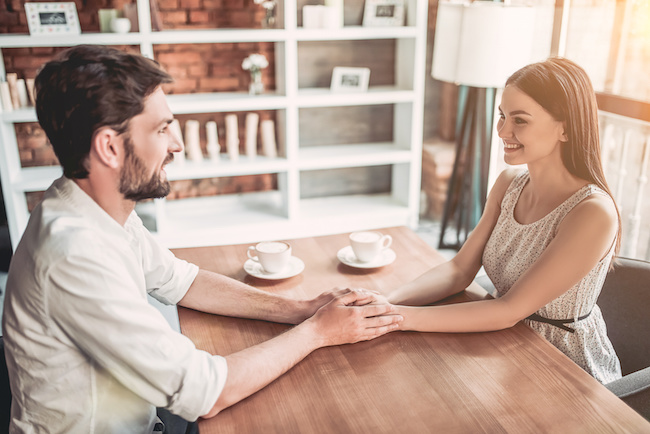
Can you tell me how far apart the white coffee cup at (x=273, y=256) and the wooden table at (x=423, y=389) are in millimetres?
233

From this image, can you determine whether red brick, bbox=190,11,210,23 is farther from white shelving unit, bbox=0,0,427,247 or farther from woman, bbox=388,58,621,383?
woman, bbox=388,58,621,383

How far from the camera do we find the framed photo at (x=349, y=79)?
3.69m

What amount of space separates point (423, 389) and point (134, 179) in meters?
0.71

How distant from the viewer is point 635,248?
317 cm

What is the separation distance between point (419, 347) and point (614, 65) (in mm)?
2496

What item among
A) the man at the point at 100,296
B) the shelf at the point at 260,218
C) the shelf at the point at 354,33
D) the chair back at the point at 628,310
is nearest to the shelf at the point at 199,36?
the shelf at the point at 354,33

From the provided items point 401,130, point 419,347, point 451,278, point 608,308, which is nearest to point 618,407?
point 419,347

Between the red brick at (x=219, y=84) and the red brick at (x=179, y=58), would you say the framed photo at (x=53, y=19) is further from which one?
the red brick at (x=219, y=84)

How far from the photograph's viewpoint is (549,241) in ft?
4.91

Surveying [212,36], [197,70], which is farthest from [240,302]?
[197,70]

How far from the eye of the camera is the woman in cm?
134

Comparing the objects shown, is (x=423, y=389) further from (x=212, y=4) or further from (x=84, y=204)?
(x=212, y=4)

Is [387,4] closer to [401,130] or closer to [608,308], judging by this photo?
[401,130]

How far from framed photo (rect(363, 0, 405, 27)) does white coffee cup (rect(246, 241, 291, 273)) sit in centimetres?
247
